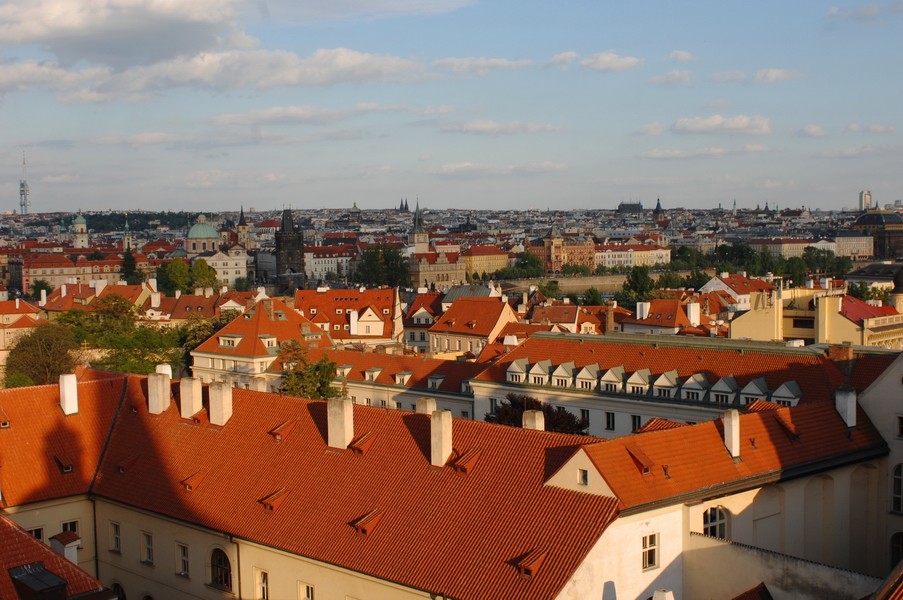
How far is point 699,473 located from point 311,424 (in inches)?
404

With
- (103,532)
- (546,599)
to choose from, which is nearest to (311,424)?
(103,532)

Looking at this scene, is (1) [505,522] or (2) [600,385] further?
(2) [600,385]

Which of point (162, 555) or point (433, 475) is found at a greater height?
point (433, 475)

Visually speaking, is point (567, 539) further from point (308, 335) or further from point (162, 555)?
point (308, 335)

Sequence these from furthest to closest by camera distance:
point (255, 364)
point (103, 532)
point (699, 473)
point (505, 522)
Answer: point (255, 364) → point (103, 532) → point (699, 473) → point (505, 522)

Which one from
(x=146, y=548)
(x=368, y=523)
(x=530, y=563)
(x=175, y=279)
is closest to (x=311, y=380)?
(x=146, y=548)

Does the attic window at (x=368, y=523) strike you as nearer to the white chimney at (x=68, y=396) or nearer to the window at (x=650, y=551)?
the window at (x=650, y=551)

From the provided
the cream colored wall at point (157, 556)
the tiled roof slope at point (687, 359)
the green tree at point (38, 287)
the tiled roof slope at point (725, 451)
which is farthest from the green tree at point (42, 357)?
the green tree at point (38, 287)

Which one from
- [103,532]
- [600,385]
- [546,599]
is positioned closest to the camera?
[546,599]

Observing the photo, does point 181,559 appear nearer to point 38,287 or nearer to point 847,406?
point 847,406

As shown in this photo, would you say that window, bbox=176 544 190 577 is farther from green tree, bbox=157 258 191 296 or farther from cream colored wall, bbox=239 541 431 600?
green tree, bbox=157 258 191 296

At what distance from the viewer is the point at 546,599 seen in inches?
847

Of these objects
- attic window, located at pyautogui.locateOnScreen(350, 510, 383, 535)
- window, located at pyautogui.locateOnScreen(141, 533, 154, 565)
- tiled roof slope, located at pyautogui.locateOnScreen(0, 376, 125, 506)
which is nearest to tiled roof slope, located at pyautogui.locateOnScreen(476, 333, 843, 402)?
attic window, located at pyautogui.locateOnScreen(350, 510, 383, 535)

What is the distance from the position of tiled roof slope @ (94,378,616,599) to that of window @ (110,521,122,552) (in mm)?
972
